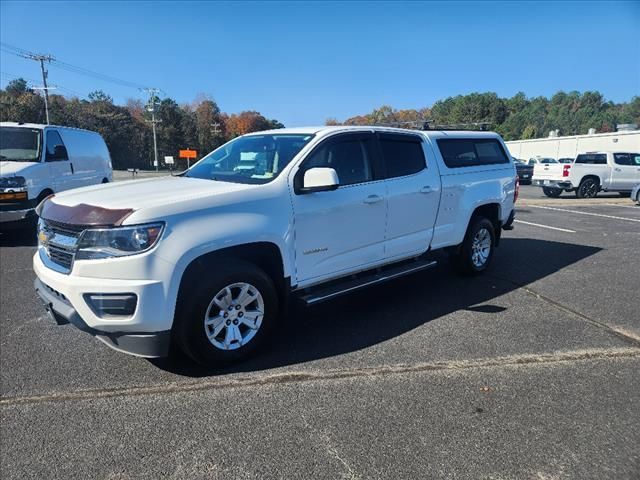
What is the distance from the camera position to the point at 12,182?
8000mm

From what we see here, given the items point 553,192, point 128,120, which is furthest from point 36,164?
point 128,120

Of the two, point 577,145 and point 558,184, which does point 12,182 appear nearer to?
point 558,184

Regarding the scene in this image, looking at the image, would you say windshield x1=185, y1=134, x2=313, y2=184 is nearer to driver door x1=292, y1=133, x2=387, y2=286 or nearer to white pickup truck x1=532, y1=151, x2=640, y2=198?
driver door x1=292, y1=133, x2=387, y2=286

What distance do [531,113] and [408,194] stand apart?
420ft

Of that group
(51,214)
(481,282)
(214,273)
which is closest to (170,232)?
(214,273)

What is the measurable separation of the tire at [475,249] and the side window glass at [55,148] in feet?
25.8

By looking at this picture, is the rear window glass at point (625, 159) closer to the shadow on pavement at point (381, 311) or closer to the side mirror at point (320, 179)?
the shadow on pavement at point (381, 311)

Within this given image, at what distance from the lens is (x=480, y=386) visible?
11.3 ft

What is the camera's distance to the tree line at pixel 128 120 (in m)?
70.0

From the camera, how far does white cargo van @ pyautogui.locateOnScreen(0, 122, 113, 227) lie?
316 inches

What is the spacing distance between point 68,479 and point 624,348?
4.40 m

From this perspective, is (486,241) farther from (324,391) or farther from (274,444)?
(274,444)

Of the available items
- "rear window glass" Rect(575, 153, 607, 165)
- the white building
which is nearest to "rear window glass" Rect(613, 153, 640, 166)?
"rear window glass" Rect(575, 153, 607, 165)

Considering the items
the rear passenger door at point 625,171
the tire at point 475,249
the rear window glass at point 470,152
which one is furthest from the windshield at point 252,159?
the rear passenger door at point 625,171
